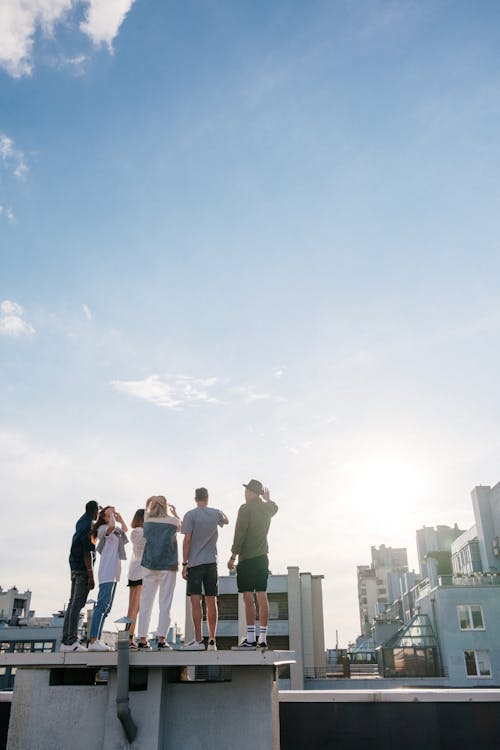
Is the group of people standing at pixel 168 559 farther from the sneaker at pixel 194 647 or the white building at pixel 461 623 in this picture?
the white building at pixel 461 623

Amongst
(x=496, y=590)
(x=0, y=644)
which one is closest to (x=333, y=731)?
(x=496, y=590)

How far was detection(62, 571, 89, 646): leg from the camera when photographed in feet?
23.6

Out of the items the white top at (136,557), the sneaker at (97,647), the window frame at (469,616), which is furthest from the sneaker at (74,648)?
the window frame at (469,616)

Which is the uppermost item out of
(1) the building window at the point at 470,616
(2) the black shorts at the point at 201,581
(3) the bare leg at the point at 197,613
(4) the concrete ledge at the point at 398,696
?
(1) the building window at the point at 470,616

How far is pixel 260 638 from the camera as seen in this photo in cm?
670

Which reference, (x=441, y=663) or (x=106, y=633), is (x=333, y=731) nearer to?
(x=106, y=633)

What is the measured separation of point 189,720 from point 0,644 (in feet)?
196

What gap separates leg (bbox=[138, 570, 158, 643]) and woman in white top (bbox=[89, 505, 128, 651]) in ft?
1.83

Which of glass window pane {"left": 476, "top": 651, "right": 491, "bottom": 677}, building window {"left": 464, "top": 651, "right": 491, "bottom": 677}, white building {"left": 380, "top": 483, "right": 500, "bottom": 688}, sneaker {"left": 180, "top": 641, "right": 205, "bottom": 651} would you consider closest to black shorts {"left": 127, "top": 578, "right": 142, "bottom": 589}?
sneaker {"left": 180, "top": 641, "right": 205, "bottom": 651}

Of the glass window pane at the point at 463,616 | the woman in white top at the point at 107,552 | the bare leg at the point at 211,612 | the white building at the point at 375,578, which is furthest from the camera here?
the white building at the point at 375,578

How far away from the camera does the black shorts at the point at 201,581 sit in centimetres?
736

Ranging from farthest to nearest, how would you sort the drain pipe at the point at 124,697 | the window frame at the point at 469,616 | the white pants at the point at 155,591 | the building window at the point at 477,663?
the window frame at the point at 469,616
the building window at the point at 477,663
the white pants at the point at 155,591
the drain pipe at the point at 124,697

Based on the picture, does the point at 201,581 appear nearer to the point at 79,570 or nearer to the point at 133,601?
the point at 133,601

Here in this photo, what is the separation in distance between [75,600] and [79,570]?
14.7 inches
